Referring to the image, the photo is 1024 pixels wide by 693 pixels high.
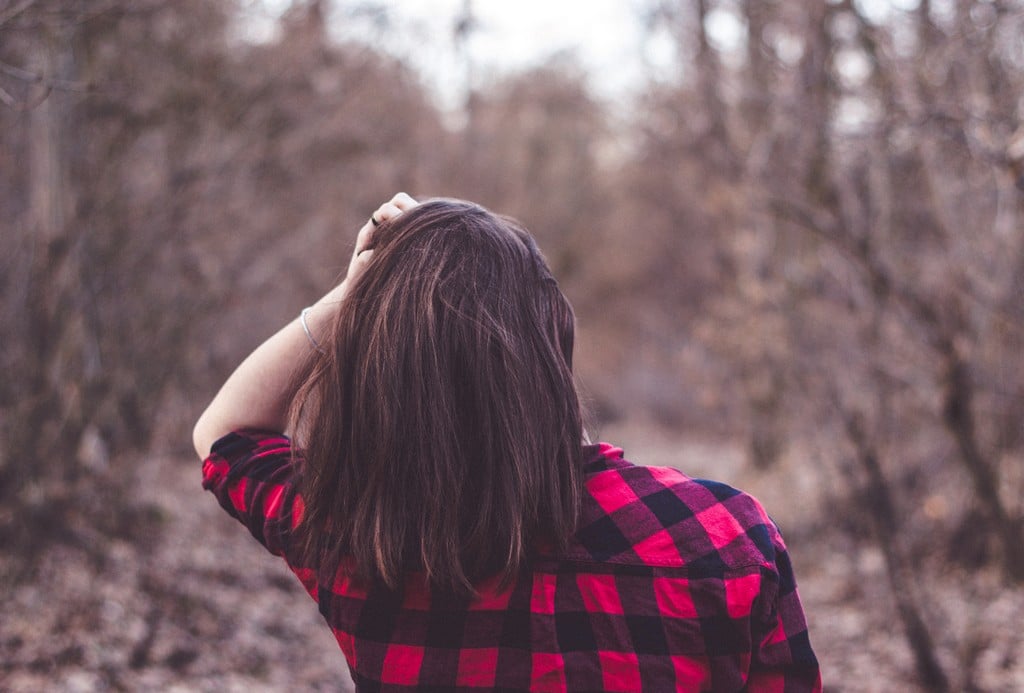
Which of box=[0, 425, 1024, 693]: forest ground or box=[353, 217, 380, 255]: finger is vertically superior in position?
box=[353, 217, 380, 255]: finger

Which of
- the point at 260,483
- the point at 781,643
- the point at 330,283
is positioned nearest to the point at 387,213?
the point at 260,483

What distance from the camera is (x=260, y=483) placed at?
1392 mm

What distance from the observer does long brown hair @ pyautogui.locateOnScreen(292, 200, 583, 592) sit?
45.6 inches

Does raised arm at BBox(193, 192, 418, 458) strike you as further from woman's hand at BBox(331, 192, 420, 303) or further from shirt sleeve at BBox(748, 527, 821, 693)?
shirt sleeve at BBox(748, 527, 821, 693)

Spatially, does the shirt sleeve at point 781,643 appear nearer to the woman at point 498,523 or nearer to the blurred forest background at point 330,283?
the woman at point 498,523

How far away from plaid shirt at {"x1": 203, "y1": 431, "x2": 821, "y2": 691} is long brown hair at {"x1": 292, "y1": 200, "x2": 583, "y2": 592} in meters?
0.06

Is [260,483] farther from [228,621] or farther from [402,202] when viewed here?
[228,621]

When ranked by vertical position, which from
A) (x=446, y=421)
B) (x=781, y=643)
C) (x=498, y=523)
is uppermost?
(x=446, y=421)

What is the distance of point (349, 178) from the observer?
11211 millimetres

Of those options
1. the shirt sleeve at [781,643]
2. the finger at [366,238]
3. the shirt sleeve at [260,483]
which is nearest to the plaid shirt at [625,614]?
the shirt sleeve at [781,643]

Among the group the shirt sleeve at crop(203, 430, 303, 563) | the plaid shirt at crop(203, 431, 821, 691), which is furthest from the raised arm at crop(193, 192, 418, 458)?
the plaid shirt at crop(203, 431, 821, 691)

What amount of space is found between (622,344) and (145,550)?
16779mm

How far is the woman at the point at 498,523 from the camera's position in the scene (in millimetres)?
1149

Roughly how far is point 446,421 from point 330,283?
217 inches
